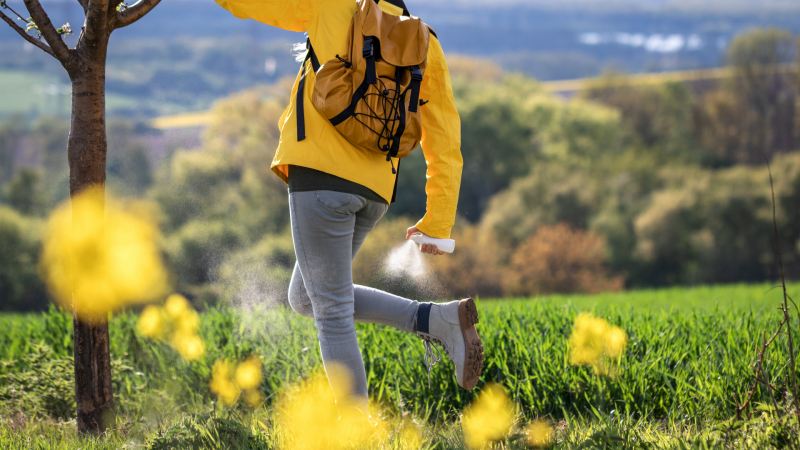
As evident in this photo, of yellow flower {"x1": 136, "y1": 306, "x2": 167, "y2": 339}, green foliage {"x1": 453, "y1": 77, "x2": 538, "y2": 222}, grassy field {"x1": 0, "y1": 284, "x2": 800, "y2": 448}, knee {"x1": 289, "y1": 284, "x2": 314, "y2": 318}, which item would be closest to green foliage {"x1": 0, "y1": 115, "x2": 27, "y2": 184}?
green foliage {"x1": 453, "y1": 77, "x2": 538, "y2": 222}

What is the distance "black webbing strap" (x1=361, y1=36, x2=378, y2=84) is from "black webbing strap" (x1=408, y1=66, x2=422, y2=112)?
0.12m

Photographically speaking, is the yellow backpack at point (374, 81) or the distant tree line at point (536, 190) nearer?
the yellow backpack at point (374, 81)

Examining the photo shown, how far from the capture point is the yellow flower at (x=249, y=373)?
2.63 meters

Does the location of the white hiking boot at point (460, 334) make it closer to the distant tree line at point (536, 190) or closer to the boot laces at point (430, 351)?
the boot laces at point (430, 351)

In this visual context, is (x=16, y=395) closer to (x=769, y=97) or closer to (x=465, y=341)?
(x=465, y=341)

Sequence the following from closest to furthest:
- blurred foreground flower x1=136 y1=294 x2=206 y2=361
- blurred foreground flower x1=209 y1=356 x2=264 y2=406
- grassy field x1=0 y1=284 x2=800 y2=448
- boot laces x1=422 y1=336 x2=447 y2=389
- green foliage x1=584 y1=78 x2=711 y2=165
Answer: grassy field x1=0 y1=284 x2=800 y2=448
boot laces x1=422 y1=336 x2=447 y2=389
blurred foreground flower x1=209 y1=356 x2=264 y2=406
blurred foreground flower x1=136 y1=294 x2=206 y2=361
green foliage x1=584 y1=78 x2=711 y2=165

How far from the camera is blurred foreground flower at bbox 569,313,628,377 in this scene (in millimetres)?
2363

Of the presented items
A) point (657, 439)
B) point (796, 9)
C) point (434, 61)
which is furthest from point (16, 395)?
point (796, 9)

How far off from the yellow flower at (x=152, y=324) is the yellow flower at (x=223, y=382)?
0.60 m

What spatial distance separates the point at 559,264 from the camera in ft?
90.6

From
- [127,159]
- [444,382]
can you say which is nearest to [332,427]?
[444,382]

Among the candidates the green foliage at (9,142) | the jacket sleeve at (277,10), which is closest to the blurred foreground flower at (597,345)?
the jacket sleeve at (277,10)

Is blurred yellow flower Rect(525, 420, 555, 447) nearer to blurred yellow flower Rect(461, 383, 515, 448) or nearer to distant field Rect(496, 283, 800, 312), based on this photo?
blurred yellow flower Rect(461, 383, 515, 448)

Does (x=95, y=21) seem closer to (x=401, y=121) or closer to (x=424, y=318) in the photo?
(x=401, y=121)
